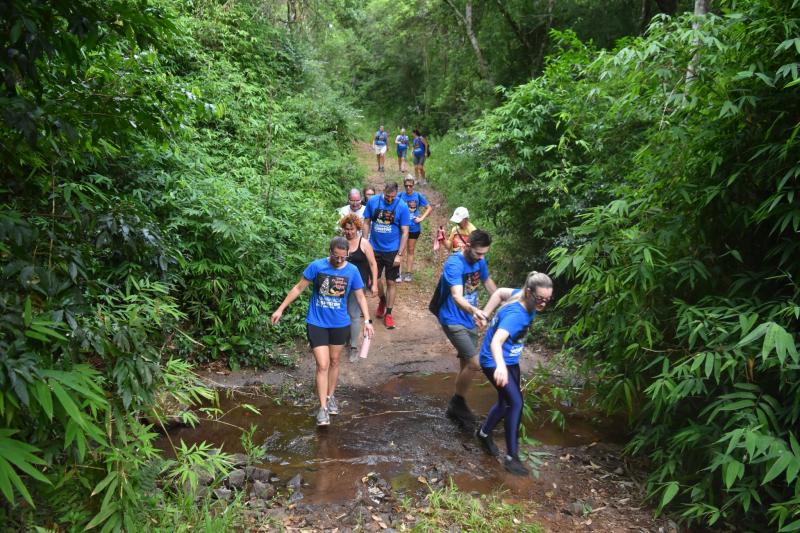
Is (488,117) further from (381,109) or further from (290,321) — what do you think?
(381,109)

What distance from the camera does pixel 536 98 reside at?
28.1 ft

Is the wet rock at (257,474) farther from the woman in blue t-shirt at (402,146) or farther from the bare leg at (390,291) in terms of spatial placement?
the woman in blue t-shirt at (402,146)

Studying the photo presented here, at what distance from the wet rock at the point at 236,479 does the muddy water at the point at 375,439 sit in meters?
0.37

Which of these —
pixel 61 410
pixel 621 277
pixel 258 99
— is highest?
pixel 258 99

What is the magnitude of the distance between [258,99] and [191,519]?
34.4 feet

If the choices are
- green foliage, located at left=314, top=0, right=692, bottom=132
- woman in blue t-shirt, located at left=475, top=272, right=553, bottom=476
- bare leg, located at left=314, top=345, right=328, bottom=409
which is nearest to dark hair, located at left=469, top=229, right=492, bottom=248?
woman in blue t-shirt, located at left=475, top=272, right=553, bottom=476

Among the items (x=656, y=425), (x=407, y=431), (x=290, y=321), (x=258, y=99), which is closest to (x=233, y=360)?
(x=290, y=321)

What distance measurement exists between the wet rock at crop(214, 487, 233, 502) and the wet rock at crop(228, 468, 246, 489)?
70mm

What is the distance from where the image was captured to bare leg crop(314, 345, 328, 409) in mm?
5535

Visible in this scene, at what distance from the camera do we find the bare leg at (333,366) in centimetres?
571

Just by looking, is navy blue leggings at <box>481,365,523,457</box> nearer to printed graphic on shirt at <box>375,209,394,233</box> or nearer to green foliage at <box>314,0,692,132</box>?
printed graphic on shirt at <box>375,209,394,233</box>

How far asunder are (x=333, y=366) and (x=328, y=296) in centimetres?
81

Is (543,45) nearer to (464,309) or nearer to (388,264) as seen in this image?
(388,264)

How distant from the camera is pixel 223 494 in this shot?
427 cm
